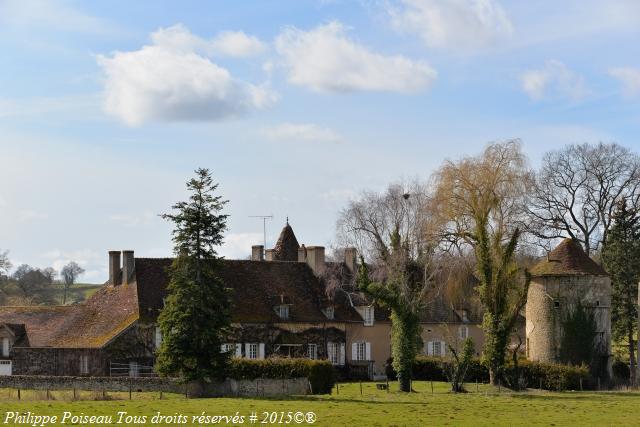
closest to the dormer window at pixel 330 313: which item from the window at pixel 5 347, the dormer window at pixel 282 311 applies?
the dormer window at pixel 282 311

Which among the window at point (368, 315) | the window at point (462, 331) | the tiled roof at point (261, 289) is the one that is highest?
the tiled roof at point (261, 289)

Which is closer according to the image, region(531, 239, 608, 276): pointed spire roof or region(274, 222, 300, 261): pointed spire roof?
region(531, 239, 608, 276): pointed spire roof

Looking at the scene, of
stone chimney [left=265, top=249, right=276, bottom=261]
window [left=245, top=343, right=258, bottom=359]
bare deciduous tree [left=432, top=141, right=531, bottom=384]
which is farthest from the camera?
stone chimney [left=265, top=249, right=276, bottom=261]

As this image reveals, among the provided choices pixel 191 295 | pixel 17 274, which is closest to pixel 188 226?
pixel 191 295

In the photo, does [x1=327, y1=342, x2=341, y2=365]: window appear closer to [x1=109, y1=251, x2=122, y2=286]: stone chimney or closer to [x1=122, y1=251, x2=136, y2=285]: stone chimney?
[x1=122, y1=251, x2=136, y2=285]: stone chimney

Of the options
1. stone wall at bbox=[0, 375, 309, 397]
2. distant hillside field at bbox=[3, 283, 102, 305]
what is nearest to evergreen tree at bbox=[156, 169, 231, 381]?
stone wall at bbox=[0, 375, 309, 397]

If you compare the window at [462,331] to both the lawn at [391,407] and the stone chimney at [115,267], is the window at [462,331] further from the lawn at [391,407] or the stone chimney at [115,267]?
the stone chimney at [115,267]

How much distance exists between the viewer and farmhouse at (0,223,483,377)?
53219 mm

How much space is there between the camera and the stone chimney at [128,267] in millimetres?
56625

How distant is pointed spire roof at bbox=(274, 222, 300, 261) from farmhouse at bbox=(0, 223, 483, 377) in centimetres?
285

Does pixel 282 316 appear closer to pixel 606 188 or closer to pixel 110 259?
pixel 110 259

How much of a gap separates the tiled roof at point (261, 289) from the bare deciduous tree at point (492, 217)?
36.6 feet

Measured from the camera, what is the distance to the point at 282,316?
5822 cm

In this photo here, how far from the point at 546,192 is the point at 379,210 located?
13.8 meters
